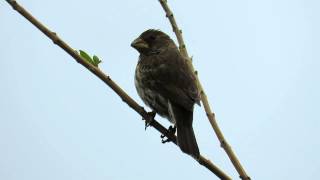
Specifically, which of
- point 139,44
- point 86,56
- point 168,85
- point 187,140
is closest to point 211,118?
point 86,56

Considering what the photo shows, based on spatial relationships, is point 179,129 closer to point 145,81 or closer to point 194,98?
point 194,98

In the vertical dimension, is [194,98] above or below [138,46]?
below

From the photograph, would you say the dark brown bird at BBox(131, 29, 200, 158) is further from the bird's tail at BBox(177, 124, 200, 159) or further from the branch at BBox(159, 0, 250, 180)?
the branch at BBox(159, 0, 250, 180)

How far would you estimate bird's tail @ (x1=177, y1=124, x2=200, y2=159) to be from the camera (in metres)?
4.18

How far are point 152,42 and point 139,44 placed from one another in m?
0.36

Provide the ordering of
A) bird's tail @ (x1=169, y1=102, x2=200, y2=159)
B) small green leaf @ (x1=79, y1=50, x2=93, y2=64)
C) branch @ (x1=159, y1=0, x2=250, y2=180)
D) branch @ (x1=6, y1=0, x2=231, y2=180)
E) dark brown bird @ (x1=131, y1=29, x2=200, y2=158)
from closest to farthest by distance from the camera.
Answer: branch @ (x1=159, y1=0, x2=250, y2=180), branch @ (x1=6, y1=0, x2=231, y2=180), small green leaf @ (x1=79, y1=50, x2=93, y2=64), bird's tail @ (x1=169, y1=102, x2=200, y2=159), dark brown bird @ (x1=131, y1=29, x2=200, y2=158)

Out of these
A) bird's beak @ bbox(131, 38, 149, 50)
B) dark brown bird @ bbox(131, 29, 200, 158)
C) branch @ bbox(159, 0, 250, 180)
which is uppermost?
bird's beak @ bbox(131, 38, 149, 50)

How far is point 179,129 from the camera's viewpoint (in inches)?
208

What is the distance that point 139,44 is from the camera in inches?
263

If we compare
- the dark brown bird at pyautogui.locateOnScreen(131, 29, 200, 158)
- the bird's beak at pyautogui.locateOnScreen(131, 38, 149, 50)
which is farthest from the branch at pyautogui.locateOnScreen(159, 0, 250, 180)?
the bird's beak at pyautogui.locateOnScreen(131, 38, 149, 50)

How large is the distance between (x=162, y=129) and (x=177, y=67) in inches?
50.1

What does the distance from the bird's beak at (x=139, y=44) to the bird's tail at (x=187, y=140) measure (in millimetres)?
1602

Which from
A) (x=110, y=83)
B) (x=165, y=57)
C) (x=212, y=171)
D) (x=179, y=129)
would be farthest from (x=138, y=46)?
(x=212, y=171)

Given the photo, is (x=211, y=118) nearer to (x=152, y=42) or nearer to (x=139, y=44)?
(x=139, y=44)
